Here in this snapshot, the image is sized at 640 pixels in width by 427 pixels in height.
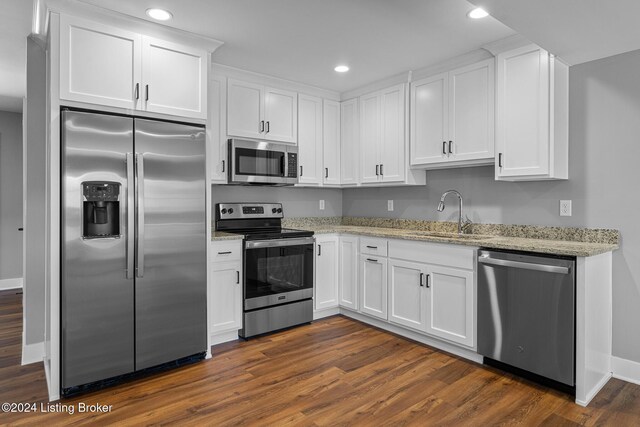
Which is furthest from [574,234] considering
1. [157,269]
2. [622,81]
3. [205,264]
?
[157,269]

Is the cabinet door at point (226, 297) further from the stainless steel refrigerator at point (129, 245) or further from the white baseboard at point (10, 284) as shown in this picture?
the white baseboard at point (10, 284)

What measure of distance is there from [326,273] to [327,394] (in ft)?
5.25

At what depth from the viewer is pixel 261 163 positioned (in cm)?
373

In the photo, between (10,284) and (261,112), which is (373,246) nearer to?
(261,112)

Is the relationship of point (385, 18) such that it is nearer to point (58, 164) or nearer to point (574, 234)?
point (574, 234)

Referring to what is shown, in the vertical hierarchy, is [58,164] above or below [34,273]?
above

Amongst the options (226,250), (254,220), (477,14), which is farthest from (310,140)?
(477,14)

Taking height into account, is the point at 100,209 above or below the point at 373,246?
above

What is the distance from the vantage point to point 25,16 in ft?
8.67

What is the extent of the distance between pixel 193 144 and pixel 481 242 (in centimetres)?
221

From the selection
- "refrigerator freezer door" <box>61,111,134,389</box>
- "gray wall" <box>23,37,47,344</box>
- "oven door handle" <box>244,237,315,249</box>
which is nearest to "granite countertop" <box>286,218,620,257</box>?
"oven door handle" <box>244,237,315,249</box>

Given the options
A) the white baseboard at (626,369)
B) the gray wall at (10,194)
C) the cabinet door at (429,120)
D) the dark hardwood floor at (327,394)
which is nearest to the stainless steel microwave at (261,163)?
the cabinet door at (429,120)

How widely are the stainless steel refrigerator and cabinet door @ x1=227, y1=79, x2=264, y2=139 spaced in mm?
764

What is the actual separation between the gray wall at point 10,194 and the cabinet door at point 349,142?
449cm
